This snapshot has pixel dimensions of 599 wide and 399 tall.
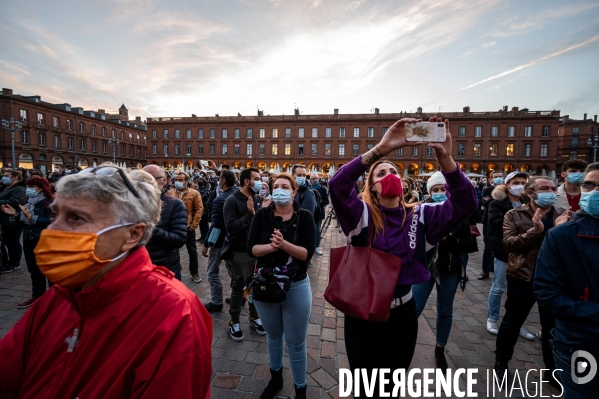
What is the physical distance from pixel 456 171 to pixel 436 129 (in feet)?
1.17

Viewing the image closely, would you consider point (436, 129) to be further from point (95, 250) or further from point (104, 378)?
point (104, 378)

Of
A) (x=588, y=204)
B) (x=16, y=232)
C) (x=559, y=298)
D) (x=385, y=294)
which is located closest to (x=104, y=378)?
(x=385, y=294)

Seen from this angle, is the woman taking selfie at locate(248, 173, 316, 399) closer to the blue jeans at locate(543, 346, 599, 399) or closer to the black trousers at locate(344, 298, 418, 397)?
the black trousers at locate(344, 298, 418, 397)

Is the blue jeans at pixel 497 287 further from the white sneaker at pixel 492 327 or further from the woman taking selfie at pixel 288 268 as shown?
the woman taking selfie at pixel 288 268

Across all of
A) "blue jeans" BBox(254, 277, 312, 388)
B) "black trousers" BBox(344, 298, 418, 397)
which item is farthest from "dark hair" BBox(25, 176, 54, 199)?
"black trousers" BBox(344, 298, 418, 397)

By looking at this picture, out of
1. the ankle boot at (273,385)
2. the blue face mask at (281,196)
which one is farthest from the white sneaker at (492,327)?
the blue face mask at (281,196)

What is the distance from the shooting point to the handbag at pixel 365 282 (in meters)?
1.73

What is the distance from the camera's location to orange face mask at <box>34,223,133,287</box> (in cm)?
111

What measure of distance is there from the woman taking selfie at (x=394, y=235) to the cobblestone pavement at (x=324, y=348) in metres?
1.16

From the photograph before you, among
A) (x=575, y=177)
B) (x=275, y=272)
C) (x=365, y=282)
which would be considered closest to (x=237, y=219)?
(x=275, y=272)

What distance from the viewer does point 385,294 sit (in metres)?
1.72

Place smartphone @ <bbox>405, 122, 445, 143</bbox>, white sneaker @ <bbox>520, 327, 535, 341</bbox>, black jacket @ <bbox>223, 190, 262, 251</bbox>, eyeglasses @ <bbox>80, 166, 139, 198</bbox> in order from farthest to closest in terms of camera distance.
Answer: white sneaker @ <bbox>520, 327, 535, 341</bbox>
black jacket @ <bbox>223, 190, 262, 251</bbox>
smartphone @ <bbox>405, 122, 445, 143</bbox>
eyeglasses @ <bbox>80, 166, 139, 198</bbox>

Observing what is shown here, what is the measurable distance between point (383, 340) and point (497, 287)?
284cm

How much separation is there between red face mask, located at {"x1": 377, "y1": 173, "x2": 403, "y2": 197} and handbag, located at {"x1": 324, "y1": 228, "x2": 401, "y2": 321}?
0.36 metres
